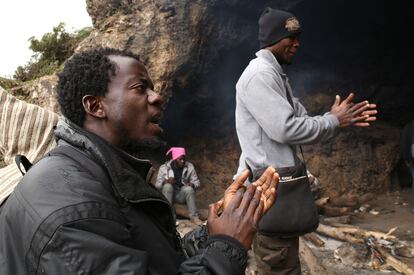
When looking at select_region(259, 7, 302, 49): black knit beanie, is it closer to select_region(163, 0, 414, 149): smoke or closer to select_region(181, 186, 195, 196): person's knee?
select_region(163, 0, 414, 149): smoke

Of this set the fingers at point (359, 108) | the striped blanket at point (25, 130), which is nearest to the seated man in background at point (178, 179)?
the fingers at point (359, 108)

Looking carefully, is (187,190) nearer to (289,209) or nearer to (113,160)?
(289,209)

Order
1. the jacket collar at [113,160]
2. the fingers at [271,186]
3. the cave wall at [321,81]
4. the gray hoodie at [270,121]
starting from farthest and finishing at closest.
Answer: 1. the cave wall at [321,81]
2. the gray hoodie at [270,121]
3. the fingers at [271,186]
4. the jacket collar at [113,160]

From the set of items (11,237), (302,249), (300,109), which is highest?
(11,237)

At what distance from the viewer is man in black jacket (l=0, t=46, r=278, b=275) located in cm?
110

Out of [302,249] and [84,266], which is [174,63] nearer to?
[302,249]

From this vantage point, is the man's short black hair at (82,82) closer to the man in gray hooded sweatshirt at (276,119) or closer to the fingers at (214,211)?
the fingers at (214,211)

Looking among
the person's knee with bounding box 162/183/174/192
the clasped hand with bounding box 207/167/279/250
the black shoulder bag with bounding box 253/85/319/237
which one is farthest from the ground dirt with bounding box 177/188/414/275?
the clasped hand with bounding box 207/167/279/250

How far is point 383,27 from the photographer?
25.7 ft

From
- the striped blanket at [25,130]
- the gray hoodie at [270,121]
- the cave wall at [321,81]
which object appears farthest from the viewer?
the cave wall at [321,81]

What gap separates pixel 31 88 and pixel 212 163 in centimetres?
363

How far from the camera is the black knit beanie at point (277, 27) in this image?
2.87m

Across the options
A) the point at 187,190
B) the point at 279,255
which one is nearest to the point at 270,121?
the point at 279,255

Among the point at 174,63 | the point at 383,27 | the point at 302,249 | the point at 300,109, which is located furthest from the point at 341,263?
the point at 383,27
